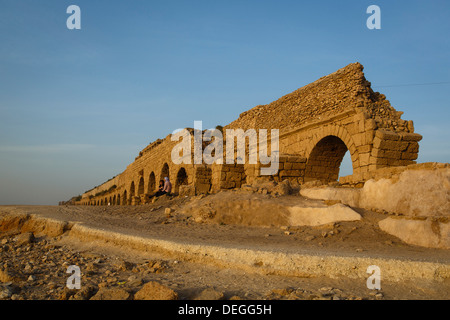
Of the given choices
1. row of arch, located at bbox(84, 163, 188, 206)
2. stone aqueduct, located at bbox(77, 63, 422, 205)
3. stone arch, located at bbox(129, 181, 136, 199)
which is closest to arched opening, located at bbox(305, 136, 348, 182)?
stone aqueduct, located at bbox(77, 63, 422, 205)

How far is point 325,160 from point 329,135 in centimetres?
130

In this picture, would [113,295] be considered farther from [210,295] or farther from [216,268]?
[216,268]

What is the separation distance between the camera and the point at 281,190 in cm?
756

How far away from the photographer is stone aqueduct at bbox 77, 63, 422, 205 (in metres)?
9.24

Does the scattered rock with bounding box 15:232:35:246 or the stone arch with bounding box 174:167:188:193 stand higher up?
the stone arch with bounding box 174:167:188:193

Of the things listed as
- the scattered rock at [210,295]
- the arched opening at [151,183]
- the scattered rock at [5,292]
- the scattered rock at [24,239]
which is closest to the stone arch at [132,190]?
the arched opening at [151,183]

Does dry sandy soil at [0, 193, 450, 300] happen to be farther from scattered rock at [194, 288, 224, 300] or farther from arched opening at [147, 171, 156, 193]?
arched opening at [147, 171, 156, 193]

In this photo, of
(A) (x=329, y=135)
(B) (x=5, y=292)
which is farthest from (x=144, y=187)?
(B) (x=5, y=292)

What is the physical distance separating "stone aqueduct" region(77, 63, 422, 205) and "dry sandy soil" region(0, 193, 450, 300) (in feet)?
7.85

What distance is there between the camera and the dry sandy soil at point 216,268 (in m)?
3.00
